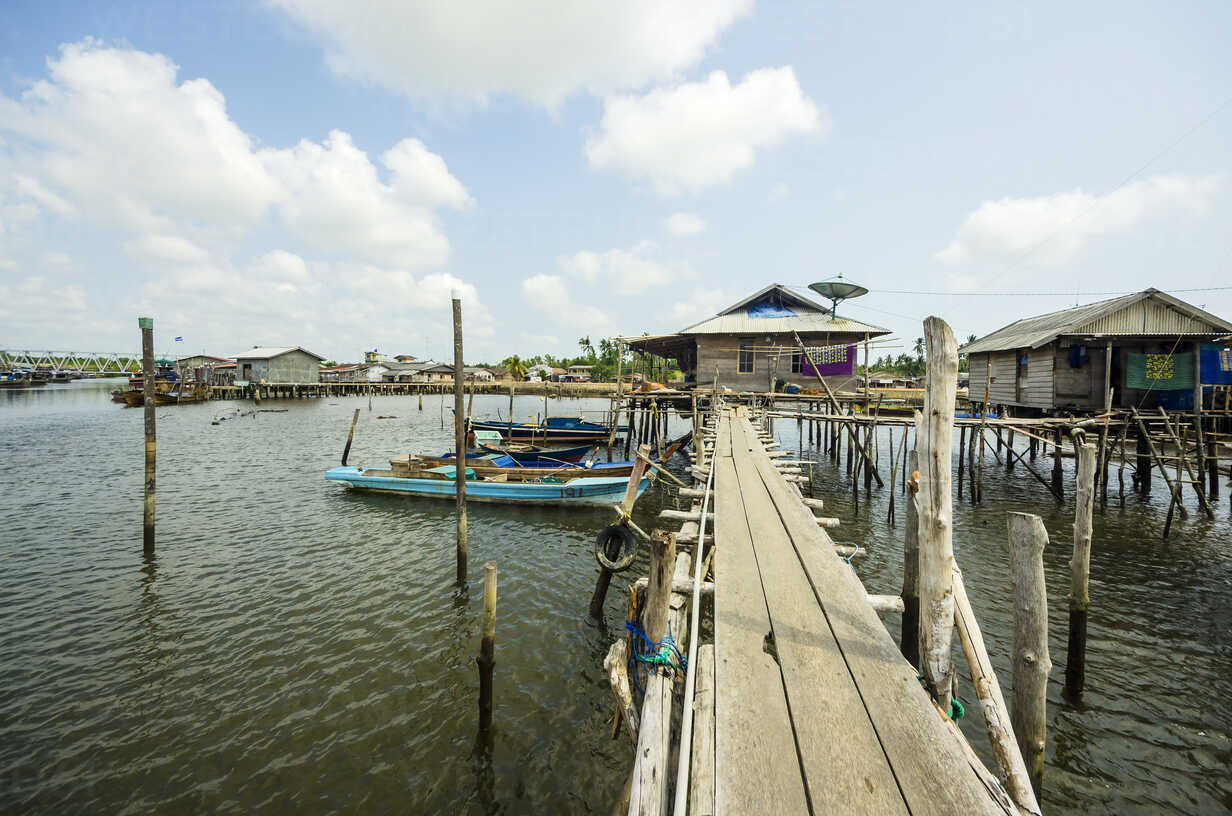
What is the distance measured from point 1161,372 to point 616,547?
2166 centimetres

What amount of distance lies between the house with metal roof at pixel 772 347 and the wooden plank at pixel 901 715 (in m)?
19.8

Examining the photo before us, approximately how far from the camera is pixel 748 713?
279 centimetres

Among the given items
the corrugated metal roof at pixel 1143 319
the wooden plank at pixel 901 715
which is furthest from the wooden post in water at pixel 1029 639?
the corrugated metal roof at pixel 1143 319

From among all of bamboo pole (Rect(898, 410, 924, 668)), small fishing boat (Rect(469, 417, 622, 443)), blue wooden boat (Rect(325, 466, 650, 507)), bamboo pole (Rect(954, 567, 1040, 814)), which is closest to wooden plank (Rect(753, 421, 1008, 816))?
bamboo pole (Rect(954, 567, 1040, 814))

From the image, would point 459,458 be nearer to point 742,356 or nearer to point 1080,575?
point 1080,575

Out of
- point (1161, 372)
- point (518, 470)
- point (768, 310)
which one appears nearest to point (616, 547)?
point (518, 470)

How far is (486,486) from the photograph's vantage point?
15.1m

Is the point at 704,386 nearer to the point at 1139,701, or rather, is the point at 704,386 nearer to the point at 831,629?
the point at 1139,701

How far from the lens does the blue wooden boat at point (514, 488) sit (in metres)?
14.9

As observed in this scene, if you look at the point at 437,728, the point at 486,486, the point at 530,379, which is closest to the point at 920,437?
the point at 437,728

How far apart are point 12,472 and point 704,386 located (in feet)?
98.4

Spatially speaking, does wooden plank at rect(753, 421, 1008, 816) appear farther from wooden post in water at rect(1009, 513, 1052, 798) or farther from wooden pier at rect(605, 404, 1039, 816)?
wooden post in water at rect(1009, 513, 1052, 798)

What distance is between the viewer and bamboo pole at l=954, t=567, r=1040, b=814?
2795 mm

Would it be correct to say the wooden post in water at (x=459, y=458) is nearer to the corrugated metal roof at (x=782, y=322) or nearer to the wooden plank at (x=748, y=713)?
the wooden plank at (x=748, y=713)
